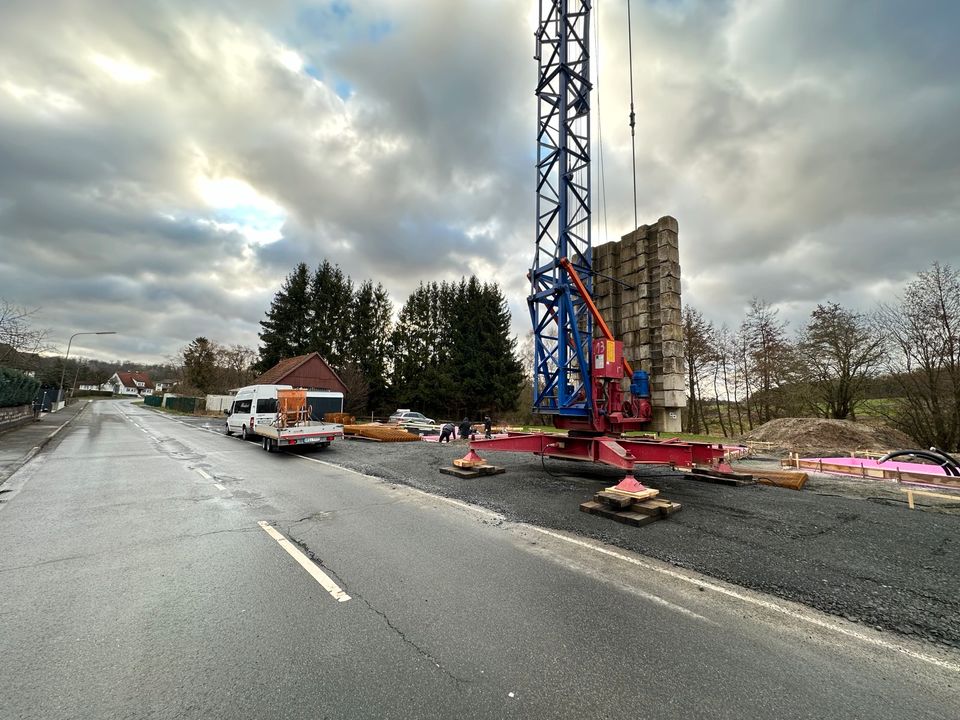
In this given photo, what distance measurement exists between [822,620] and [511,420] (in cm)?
3528

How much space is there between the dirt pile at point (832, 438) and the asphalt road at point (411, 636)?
12.6m

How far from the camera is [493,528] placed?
5.42 metres

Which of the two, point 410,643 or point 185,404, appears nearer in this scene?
point 410,643

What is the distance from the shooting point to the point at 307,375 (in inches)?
1356

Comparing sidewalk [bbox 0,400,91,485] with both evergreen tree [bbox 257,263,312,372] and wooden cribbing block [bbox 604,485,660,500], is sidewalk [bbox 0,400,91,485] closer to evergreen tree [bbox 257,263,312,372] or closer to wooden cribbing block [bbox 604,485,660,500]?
wooden cribbing block [bbox 604,485,660,500]

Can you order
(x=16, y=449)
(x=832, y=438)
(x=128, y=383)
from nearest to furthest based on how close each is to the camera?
(x=16, y=449) < (x=832, y=438) < (x=128, y=383)

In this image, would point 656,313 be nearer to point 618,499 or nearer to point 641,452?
point 641,452

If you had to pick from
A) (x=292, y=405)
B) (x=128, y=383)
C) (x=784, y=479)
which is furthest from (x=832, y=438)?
(x=128, y=383)

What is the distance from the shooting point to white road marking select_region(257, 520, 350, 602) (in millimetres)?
3504

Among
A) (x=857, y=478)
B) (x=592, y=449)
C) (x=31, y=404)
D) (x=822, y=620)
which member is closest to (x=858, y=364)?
(x=857, y=478)

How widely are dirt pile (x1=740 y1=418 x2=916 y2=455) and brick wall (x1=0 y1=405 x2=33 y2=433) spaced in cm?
3393

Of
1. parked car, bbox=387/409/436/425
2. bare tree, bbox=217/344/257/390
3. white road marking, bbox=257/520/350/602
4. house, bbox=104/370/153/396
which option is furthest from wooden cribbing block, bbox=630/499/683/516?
house, bbox=104/370/153/396

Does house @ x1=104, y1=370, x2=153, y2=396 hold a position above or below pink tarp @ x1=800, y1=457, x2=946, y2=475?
above

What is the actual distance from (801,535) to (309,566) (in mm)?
5777
